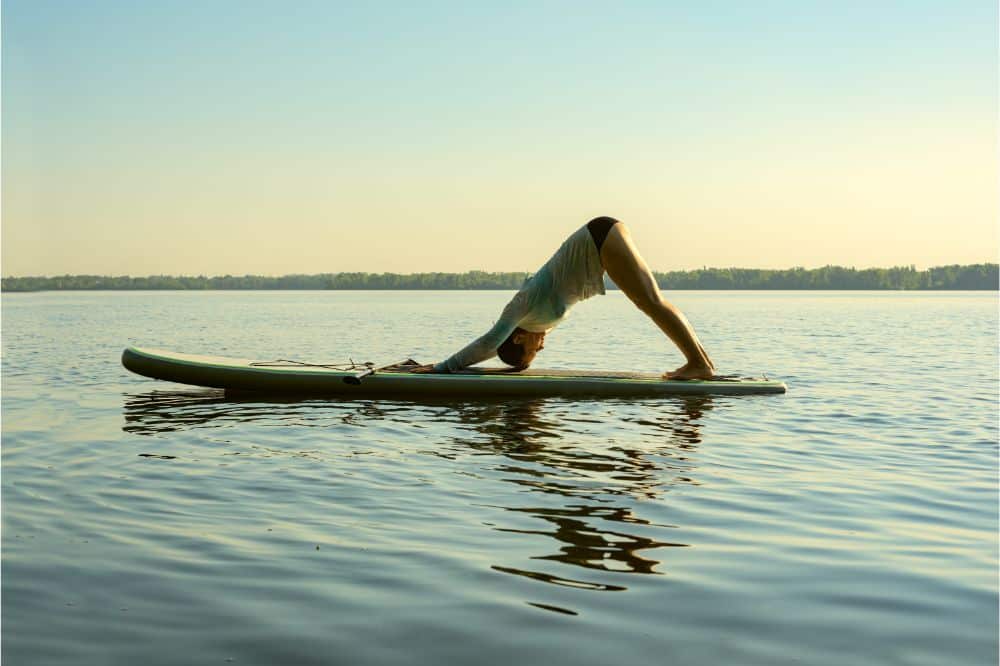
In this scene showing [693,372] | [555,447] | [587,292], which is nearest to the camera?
[555,447]

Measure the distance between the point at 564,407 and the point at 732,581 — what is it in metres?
7.15

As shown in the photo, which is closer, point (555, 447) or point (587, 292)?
point (555, 447)

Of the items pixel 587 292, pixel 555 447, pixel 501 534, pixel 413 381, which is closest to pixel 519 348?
pixel 587 292

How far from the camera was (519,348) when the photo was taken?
1305cm

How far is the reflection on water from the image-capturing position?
17.0 feet

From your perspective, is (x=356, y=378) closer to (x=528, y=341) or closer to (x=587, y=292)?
(x=528, y=341)

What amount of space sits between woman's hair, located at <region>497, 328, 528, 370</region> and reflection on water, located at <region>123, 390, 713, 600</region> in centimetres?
104

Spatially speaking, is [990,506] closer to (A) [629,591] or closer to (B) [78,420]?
(A) [629,591]

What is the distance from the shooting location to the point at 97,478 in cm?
726

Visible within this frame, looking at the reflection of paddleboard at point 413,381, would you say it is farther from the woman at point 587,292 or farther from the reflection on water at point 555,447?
Result: the woman at point 587,292

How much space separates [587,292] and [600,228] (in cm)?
101

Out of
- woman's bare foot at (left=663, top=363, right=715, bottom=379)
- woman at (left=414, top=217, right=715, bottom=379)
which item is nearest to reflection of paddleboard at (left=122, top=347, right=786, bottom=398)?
woman's bare foot at (left=663, top=363, right=715, bottom=379)

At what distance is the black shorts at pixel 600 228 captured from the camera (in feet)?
39.4

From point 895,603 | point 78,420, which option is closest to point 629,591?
point 895,603
